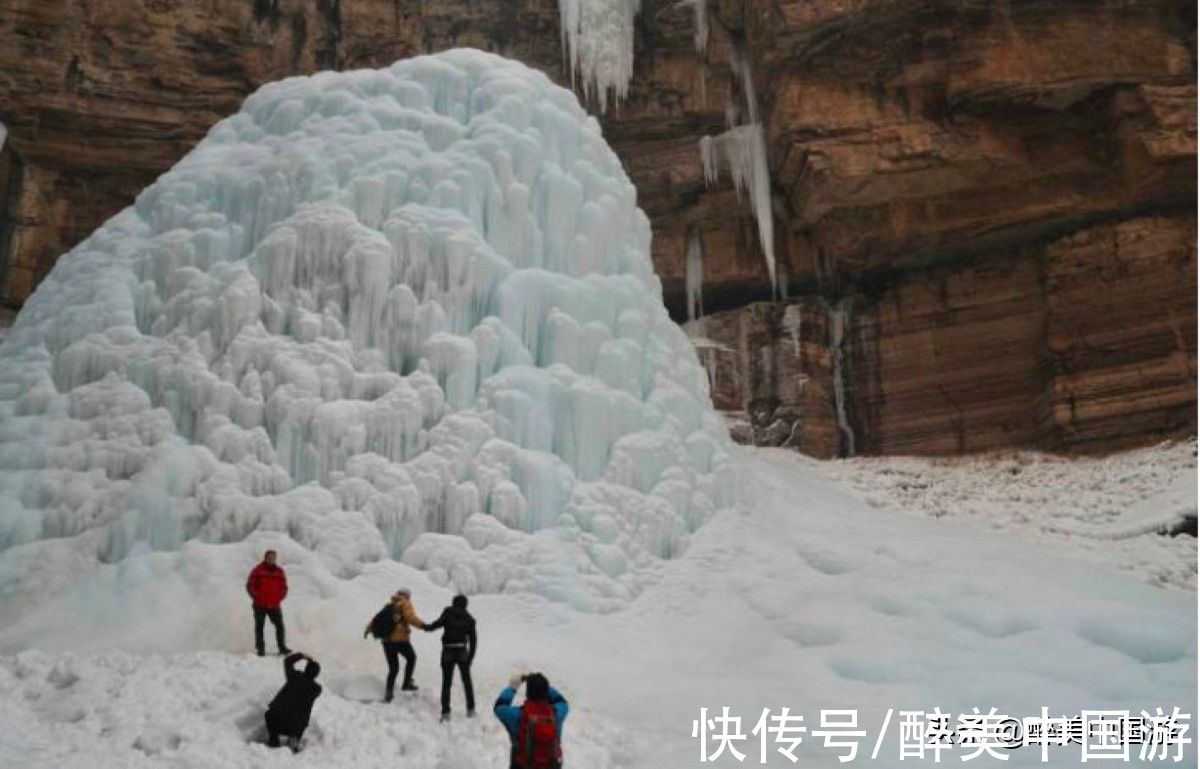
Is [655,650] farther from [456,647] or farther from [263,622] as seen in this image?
[263,622]

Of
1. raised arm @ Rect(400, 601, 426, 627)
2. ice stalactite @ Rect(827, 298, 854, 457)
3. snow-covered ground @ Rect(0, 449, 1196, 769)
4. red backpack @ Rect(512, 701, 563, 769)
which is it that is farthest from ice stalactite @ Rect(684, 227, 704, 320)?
red backpack @ Rect(512, 701, 563, 769)

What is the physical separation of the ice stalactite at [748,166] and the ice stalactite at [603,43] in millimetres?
2123

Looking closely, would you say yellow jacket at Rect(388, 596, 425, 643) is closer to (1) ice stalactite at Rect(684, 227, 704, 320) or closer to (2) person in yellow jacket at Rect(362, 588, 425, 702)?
(2) person in yellow jacket at Rect(362, 588, 425, 702)

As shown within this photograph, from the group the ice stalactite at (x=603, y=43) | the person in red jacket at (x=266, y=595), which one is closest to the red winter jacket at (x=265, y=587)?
the person in red jacket at (x=266, y=595)

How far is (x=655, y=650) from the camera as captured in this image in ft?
33.6

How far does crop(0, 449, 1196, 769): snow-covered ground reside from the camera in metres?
7.10

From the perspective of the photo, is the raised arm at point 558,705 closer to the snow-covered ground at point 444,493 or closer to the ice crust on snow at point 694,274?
the snow-covered ground at point 444,493

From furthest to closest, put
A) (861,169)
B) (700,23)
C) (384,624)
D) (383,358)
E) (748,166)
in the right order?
1. (700,23)
2. (748,166)
3. (861,169)
4. (383,358)
5. (384,624)

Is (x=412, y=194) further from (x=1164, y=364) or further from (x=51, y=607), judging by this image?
(x=1164, y=364)

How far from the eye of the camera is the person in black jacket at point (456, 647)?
7473mm

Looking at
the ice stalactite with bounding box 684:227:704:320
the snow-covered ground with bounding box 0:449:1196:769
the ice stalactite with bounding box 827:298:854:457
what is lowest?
the snow-covered ground with bounding box 0:449:1196:769

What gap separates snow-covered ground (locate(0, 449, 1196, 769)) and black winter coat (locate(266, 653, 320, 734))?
0.56 feet

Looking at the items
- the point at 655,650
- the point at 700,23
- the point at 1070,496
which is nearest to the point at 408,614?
the point at 655,650

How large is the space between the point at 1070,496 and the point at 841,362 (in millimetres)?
6146
